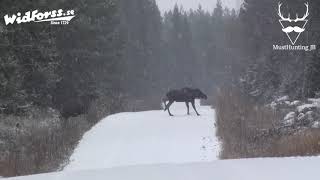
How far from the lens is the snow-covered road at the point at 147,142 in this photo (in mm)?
14562

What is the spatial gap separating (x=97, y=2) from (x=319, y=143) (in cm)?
2438

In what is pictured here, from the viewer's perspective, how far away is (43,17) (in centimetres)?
2047

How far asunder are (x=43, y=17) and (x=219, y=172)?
1318 cm

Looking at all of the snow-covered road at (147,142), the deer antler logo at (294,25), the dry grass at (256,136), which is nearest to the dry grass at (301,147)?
the dry grass at (256,136)

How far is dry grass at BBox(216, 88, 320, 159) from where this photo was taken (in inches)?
494

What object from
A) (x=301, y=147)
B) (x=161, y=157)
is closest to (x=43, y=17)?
(x=161, y=157)

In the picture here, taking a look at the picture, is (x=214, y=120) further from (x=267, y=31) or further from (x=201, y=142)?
(x=267, y=31)

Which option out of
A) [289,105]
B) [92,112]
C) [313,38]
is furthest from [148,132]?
[313,38]

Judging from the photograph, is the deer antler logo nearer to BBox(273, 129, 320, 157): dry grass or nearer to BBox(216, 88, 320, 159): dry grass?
BBox(216, 88, 320, 159): dry grass

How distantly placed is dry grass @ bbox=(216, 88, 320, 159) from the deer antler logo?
680 cm

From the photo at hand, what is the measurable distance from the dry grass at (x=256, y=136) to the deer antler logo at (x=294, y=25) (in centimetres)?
680

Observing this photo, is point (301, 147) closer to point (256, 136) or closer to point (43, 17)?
point (256, 136)

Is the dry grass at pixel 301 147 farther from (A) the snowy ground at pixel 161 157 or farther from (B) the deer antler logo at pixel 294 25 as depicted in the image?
(B) the deer antler logo at pixel 294 25

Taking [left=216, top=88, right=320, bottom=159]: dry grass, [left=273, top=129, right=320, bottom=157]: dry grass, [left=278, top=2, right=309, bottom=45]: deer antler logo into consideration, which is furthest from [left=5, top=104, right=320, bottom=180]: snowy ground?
[left=278, top=2, right=309, bottom=45]: deer antler logo
